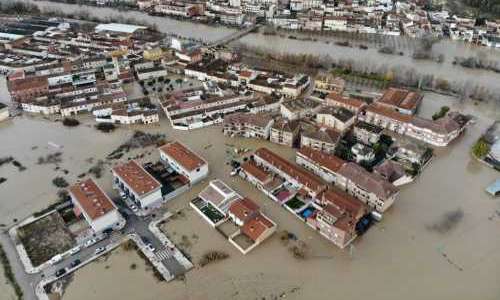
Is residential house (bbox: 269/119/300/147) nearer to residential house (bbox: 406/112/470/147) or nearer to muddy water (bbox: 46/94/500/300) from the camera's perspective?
muddy water (bbox: 46/94/500/300)

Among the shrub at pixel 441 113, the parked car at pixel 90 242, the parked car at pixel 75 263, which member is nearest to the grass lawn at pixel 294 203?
the parked car at pixel 90 242

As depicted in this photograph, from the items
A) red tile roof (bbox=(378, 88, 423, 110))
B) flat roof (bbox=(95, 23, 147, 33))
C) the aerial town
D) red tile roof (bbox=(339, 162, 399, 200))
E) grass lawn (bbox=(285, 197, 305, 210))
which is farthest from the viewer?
flat roof (bbox=(95, 23, 147, 33))

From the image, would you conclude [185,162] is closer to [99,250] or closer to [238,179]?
[238,179]

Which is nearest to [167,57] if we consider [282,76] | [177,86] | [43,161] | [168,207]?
[177,86]

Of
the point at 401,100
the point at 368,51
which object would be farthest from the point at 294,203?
the point at 368,51

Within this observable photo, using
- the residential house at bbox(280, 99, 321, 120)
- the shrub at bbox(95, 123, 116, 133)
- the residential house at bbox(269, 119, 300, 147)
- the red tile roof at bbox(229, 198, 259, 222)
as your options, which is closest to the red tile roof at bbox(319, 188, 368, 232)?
the red tile roof at bbox(229, 198, 259, 222)

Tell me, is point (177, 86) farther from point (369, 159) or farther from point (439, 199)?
point (439, 199)
